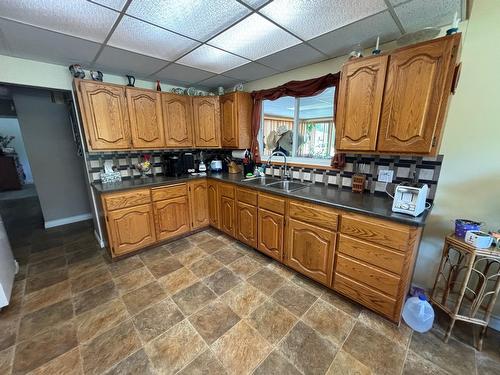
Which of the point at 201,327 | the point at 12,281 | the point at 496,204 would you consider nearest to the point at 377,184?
the point at 496,204

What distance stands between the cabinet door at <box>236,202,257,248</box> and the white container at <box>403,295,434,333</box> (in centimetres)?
153

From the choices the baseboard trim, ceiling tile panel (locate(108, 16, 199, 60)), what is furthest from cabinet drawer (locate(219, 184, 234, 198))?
the baseboard trim

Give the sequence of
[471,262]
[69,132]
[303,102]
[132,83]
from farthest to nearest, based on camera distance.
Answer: [69,132] < [303,102] < [132,83] < [471,262]

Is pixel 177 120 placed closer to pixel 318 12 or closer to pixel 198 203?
pixel 198 203

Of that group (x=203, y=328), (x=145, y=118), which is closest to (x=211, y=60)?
(x=145, y=118)

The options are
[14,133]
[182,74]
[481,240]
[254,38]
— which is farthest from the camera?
[14,133]

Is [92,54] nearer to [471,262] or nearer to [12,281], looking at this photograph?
[12,281]

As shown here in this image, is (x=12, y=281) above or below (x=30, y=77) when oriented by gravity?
below

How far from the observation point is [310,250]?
195 cm

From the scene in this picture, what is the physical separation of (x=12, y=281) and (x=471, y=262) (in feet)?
12.6

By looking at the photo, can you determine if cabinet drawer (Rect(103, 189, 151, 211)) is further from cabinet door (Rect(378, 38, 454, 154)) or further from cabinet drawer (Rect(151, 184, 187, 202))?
cabinet door (Rect(378, 38, 454, 154))

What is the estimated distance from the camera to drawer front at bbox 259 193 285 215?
2.11 metres

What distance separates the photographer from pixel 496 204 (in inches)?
57.4

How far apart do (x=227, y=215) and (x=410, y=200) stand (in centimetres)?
204
